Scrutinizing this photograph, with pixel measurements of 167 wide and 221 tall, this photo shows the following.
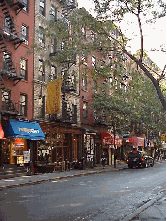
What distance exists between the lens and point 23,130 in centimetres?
2388

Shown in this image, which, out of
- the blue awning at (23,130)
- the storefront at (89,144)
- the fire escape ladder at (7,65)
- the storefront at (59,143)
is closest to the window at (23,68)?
the fire escape ladder at (7,65)

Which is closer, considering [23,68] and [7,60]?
[7,60]

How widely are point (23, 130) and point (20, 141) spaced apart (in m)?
1.75

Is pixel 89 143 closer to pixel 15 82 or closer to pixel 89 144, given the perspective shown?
pixel 89 144

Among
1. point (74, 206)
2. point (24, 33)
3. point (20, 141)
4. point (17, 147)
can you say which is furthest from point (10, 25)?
point (74, 206)

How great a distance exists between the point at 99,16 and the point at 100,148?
2881 centimetres

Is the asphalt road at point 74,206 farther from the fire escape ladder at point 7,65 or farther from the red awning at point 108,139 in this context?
the red awning at point 108,139

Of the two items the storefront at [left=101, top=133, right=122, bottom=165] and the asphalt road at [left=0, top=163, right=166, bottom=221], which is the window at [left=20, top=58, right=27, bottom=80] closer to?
the asphalt road at [left=0, top=163, right=166, bottom=221]

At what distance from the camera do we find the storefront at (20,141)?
A: 901 inches

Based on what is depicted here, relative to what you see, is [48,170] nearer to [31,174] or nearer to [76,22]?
Answer: [31,174]

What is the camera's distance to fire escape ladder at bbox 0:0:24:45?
78.8 feet

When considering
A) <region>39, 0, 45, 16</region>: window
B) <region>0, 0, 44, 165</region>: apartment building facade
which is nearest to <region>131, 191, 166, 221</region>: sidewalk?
<region>0, 0, 44, 165</region>: apartment building facade

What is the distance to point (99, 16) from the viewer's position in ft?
43.9

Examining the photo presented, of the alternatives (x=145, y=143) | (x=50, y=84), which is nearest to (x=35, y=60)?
(x=50, y=84)
